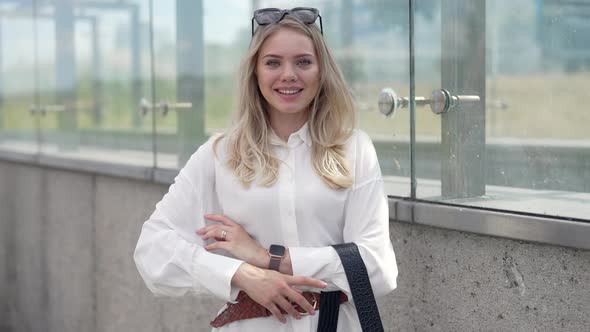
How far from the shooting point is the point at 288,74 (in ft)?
9.19

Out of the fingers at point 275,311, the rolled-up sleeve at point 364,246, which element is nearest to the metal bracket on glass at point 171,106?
the rolled-up sleeve at point 364,246

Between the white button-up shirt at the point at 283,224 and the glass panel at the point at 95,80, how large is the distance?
303cm

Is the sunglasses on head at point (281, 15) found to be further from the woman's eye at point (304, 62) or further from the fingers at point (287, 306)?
the fingers at point (287, 306)

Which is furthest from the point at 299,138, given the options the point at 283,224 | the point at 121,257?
the point at 121,257

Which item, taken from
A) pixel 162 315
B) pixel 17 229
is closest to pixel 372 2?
pixel 162 315

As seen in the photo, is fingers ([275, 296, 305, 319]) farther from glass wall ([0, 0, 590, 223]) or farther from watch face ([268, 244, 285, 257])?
glass wall ([0, 0, 590, 223])

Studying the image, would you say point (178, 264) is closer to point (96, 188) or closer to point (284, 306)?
point (284, 306)

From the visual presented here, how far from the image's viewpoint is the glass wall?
3443 mm

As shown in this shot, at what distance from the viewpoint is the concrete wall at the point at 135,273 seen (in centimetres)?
301

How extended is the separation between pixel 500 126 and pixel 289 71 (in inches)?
61.8

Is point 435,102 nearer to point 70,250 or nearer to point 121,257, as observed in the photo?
point 121,257

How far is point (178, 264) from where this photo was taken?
108 inches

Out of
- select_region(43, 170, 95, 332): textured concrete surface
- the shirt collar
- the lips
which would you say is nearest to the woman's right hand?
the shirt collar

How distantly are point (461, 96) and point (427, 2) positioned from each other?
0.46 meters
